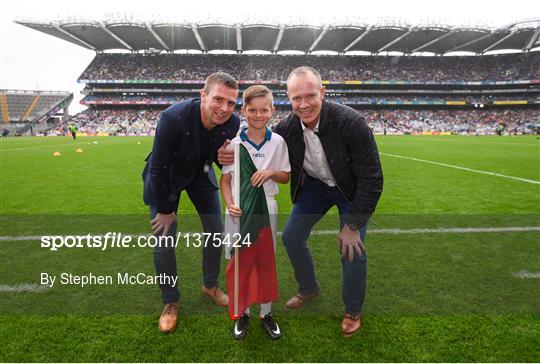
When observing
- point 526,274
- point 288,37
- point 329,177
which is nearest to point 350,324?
point 329,177

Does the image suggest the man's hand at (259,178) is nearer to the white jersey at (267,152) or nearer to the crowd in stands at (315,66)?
the white jersey at (267,152)

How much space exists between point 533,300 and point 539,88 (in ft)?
218


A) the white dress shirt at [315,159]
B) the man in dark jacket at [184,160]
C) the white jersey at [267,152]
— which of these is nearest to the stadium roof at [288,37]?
the man in dark jacket at [184,160]

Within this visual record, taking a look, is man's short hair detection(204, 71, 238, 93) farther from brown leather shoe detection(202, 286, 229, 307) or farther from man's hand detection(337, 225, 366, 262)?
brown leather shoe detection(202, 286, 229, 307)

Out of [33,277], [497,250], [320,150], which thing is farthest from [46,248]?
[497,250]

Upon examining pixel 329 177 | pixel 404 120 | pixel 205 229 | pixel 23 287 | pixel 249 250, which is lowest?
pixel 404 120

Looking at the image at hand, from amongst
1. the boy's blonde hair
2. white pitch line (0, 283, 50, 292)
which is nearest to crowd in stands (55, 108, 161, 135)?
white pitch line (0, 283, 50, 292)

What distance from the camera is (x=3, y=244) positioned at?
449 centimetres

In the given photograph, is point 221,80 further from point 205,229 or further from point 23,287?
point 23,287

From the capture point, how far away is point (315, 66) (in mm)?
56375

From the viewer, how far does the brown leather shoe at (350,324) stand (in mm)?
2668

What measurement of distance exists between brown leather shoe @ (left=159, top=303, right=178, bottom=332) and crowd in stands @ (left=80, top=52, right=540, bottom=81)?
55365 millimetres

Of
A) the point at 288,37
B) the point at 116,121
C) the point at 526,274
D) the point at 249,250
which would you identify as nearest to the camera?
the point at 249,250

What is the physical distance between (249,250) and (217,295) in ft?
2.76
